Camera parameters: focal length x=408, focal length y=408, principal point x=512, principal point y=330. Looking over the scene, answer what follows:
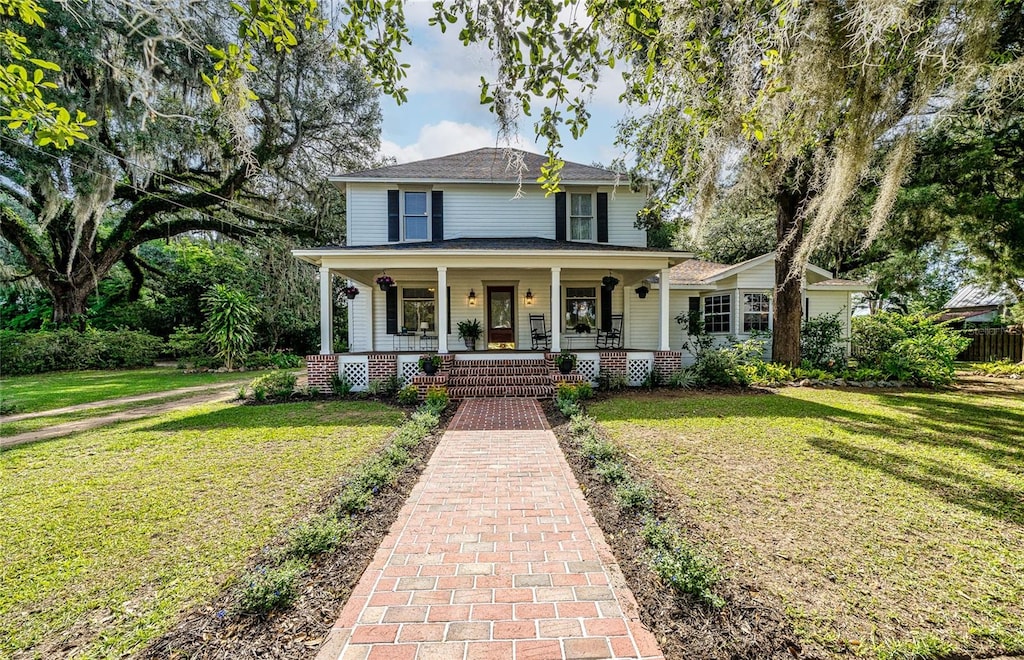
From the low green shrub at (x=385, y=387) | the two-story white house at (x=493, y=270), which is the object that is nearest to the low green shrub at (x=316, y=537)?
the low green shrub at (x=385, y=387)

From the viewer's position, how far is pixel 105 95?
10.9 metres

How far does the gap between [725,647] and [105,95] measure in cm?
1674

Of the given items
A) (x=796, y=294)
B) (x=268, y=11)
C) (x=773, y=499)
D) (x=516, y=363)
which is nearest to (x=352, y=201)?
(x=516, y=363)

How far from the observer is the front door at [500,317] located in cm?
1214

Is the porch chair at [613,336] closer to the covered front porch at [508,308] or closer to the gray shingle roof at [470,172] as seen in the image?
the covered front porch at [508,308]

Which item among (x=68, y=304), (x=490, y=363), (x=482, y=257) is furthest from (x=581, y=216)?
(x=68, y=304)

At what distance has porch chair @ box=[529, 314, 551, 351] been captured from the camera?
1187 centimetres

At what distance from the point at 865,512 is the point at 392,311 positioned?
418 inches

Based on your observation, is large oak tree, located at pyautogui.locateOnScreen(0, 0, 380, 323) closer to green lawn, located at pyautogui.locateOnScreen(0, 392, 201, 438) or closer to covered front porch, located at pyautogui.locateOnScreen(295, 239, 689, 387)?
covered front porch, located at pyautogui.locateOnScreen(295, 239, 689, 387)

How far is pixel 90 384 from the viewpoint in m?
11.0

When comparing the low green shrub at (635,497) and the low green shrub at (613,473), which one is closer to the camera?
the low green shrub at (635,497)

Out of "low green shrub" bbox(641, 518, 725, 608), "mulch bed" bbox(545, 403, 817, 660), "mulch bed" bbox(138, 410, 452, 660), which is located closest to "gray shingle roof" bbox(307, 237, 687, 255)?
"low green shrub" bbox(641, 518, 725, 608)

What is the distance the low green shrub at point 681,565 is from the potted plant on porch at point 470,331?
28.9 feet

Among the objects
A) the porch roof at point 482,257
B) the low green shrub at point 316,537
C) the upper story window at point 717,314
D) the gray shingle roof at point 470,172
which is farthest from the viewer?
the upper story window at point 717,314
